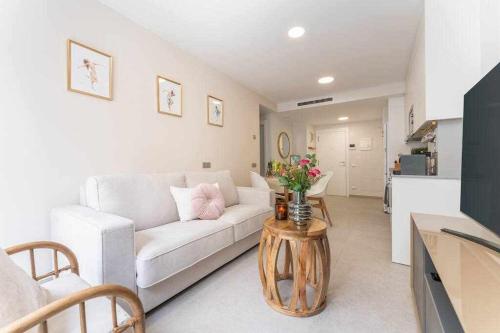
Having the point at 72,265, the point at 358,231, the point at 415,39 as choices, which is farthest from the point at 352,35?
the point at 72,265

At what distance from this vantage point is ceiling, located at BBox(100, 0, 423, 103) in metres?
1.90

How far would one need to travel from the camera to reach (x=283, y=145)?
17.8 feet

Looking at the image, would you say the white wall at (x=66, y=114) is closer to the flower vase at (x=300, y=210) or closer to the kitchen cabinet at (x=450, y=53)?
the flower vase at (x=300, y=210)

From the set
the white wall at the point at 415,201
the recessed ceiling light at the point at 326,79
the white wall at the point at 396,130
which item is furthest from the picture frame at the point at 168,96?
the white wall at the point at 396,130

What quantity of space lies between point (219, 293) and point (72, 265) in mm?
959

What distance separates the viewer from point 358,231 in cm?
303

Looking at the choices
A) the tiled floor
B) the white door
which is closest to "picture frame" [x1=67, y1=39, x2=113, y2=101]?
the tiled floor

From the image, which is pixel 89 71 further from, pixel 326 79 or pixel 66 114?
pixel 326 79

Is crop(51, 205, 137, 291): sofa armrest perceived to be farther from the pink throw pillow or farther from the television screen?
the television screen

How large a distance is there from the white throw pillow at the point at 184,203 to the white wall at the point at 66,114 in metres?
0.44

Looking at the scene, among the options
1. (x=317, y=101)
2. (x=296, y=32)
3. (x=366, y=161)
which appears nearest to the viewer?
(x=296, y=32)

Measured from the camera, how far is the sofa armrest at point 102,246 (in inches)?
46.8

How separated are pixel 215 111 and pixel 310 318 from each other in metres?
2.60

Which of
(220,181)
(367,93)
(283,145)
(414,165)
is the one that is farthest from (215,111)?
(367,93)
